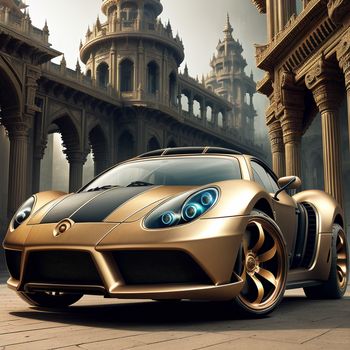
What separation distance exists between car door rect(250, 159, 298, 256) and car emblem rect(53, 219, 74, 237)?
1.57 m

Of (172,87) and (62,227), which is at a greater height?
(172,87)

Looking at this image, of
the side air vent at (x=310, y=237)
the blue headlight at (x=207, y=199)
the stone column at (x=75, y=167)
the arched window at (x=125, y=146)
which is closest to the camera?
the blue headlight at (x=207, y=199)

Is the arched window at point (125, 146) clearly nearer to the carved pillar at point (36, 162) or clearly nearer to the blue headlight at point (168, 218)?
the carved pillar at point (36, 162)

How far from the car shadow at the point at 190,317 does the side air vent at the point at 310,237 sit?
Answer: 500 mm

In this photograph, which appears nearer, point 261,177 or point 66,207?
point 66,207

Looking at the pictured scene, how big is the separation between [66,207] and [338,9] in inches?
377

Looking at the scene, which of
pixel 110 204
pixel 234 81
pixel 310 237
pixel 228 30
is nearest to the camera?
pixel 110 204

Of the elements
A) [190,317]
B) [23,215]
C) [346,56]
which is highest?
[346,56]

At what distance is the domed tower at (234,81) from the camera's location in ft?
211

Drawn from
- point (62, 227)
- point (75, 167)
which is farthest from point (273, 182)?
point (75, 167)

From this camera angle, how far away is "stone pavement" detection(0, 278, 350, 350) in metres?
2.39

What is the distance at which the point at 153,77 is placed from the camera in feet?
99.0

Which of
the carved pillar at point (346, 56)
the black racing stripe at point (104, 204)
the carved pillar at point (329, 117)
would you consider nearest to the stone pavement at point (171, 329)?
the black racing stripe at point (104, 204)

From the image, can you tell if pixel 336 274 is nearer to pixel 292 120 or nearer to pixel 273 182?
pixel 273 182
